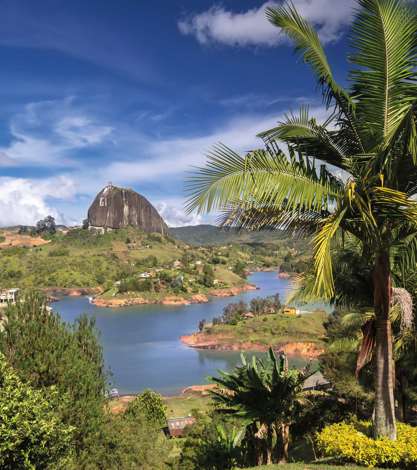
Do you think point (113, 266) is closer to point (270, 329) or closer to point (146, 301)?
point (146, 301)

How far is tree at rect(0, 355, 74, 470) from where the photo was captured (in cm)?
641

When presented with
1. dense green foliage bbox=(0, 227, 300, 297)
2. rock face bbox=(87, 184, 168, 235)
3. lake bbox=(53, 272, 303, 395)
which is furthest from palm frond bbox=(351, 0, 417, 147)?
rock face bbox=(87, 184, 168, 235)

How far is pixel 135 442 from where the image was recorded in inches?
494

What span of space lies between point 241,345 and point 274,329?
5.93 meters

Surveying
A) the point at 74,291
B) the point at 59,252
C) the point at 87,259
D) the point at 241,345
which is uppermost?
the point at 59,252

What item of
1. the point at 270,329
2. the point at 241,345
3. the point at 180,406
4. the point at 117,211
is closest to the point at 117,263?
the point at 117,211

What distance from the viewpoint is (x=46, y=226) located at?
18862cm

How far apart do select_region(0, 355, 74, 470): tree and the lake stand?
23048mm

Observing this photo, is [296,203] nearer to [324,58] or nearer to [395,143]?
[395,143]

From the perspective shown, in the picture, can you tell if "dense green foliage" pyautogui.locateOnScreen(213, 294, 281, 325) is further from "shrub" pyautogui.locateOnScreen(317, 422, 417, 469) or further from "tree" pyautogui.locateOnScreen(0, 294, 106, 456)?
"shrub" pyautogui.locateOnScreen(317, 422, 417, 469)

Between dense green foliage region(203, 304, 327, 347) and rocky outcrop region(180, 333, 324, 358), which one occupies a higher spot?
dense green foliage region(203, 304, 327, 347)

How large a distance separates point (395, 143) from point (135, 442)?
34.7 feet

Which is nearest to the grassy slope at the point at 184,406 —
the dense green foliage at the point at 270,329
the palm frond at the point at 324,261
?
the palm frond at the point at 324,261

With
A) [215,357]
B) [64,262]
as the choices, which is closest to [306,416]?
[215,357]
